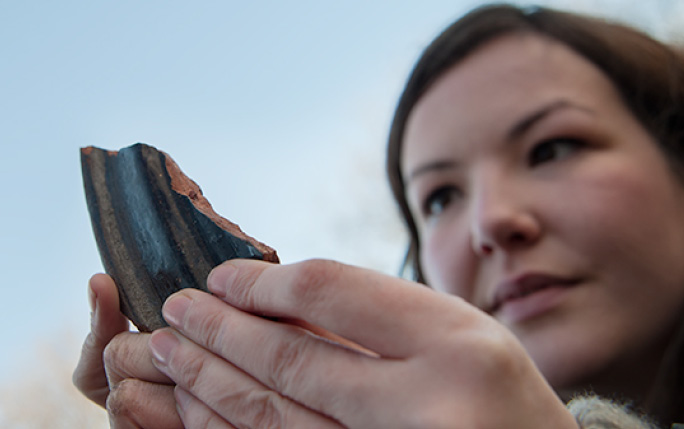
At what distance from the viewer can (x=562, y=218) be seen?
103 cm

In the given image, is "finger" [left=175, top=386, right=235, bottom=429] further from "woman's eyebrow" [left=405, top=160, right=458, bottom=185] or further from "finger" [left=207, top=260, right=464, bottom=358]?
"woman's eyebrow" [left=405, top=160, right=458, bottom=185]

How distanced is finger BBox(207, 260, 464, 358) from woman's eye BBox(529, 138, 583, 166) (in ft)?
2.22

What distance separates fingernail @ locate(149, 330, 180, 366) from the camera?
641 millimetres

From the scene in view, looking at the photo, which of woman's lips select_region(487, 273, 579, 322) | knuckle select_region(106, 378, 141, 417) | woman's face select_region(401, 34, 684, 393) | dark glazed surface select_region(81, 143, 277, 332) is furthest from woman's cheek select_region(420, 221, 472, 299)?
knuckle select_region(106, 378, 141, 417)

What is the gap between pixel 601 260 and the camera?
3.29 feet

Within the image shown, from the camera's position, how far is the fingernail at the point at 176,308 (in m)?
0.63

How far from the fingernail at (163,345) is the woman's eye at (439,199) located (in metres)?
0.79

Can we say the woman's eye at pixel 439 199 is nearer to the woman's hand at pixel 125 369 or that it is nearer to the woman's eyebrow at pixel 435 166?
the woman's eyebrow at pixel 435 166

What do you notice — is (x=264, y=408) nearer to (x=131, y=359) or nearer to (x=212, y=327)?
(x=212, y=327)

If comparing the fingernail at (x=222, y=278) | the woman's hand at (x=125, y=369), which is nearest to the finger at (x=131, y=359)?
the woman's hand at (x=125, y=369)

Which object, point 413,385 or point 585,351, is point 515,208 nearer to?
point 585,351

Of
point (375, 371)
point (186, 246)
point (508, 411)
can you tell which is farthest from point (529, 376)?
point (186, 246)

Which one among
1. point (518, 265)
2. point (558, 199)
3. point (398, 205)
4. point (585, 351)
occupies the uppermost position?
point (398, 205)

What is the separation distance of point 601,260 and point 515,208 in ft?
0.60
